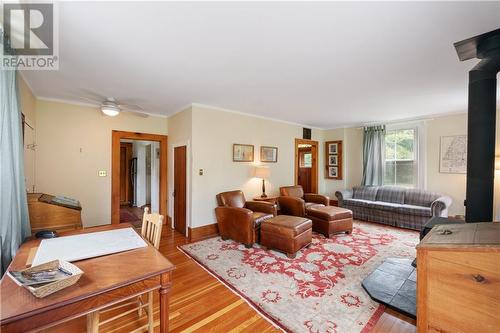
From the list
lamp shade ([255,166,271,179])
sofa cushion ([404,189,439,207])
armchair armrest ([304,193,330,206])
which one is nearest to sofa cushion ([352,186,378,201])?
sofa cushion ([404,189,439,207])

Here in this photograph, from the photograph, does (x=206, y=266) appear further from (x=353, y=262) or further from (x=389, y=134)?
(x=389, y=134)

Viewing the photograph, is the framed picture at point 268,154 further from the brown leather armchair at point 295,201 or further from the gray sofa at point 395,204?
the gray sofa at point 395,204

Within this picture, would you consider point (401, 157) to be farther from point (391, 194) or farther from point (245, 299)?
point (245, 299)

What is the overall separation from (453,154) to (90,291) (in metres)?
6.28

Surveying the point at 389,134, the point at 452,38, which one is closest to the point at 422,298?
the point at 452,38

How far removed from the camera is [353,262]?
2.93 metres

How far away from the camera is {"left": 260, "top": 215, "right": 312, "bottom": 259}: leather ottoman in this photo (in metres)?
3.07

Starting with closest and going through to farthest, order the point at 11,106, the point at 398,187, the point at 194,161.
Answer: the point at 11,106, the point at 194,161, the point at 398,187

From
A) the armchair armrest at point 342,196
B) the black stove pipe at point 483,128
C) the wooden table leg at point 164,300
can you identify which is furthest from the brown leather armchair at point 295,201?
the wooden table leg at point 164,300

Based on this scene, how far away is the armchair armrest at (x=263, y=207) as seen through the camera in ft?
13.1

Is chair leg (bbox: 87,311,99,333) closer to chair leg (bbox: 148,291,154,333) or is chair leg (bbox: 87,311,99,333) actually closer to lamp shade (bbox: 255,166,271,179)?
chair leg (bbox: 148,291,154,333)

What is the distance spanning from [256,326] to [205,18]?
8.28 feet

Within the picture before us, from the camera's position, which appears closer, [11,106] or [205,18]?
[205,18]

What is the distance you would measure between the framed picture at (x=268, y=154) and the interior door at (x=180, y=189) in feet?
5.89
